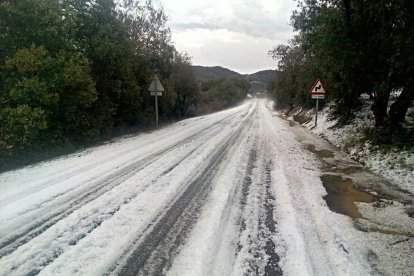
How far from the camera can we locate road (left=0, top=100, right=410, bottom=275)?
4.12 meters

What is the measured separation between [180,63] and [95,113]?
23559mm

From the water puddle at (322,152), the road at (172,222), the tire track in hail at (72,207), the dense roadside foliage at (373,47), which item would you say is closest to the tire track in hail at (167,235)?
the road at (172,222)

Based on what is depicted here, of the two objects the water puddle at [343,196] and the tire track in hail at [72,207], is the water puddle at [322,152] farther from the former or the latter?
the tire track in hail at [72,207]

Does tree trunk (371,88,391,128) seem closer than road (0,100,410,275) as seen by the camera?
No

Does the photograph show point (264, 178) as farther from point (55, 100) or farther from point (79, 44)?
point (79, 44)

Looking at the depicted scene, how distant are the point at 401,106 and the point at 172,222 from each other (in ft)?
30.4

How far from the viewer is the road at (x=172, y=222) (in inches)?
162

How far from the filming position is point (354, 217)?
5863mm

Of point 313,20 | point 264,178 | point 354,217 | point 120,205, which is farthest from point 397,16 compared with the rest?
point 120,205

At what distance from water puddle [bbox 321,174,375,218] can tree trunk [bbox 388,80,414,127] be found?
433 centimetres

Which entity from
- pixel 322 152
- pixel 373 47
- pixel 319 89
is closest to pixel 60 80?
pixel 322 152

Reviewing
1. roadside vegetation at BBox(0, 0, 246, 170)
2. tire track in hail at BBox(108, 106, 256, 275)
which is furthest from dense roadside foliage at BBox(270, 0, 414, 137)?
roadside vegetation at BBox(0, 0, 246, 170)

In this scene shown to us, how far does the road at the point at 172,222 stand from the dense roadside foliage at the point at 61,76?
2.12 metres

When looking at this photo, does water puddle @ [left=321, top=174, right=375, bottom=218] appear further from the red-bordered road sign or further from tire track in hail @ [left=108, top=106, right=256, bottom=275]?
the red-bordered road sign
